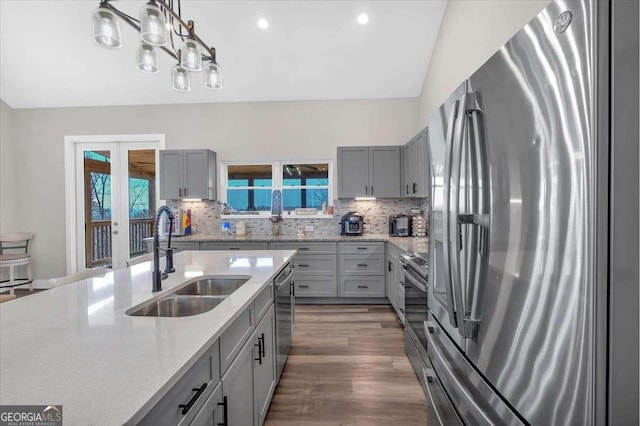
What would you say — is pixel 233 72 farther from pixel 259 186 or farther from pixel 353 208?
pixel 353 208

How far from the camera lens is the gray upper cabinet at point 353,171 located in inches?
185

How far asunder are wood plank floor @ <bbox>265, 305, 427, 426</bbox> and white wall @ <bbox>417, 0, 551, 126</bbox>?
2.74m

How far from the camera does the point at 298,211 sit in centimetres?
509

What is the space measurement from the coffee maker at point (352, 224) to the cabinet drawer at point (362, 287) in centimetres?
73

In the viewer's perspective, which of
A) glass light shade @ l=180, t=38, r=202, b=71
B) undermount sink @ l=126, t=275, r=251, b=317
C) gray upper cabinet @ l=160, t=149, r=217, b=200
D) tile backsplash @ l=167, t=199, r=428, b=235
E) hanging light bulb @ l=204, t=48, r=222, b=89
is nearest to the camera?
undermount sink @ l=126, t=275, r=251, b=317

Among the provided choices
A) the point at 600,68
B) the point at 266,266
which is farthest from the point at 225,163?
the point at 600,68

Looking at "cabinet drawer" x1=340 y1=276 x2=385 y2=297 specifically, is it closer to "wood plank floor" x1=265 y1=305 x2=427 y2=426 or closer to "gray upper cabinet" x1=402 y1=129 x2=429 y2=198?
"wood plank floor" x1=265 y1=305 x2=427 y2=426

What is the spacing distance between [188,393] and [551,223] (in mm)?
1106

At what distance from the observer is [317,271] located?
4398 millimetres

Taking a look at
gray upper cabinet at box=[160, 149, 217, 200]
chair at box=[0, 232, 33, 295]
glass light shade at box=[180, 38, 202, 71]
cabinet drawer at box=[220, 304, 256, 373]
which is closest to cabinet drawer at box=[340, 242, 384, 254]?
gray upper cabinet at box=[160, 149, 217, 200]

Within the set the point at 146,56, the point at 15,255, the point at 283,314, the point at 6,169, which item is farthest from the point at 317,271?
the point at 6,169

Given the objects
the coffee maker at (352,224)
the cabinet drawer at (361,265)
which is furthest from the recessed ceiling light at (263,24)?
the cabinet drawer at (361,265)

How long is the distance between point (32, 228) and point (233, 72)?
429 cm

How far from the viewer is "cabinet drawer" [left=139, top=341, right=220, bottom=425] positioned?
806 millimetres
